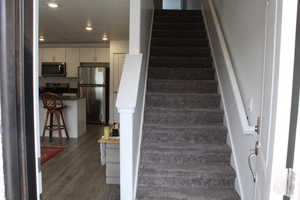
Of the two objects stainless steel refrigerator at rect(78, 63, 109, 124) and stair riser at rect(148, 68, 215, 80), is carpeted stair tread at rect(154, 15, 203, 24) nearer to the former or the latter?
stair riser at rect(148, 68, 215, 80)

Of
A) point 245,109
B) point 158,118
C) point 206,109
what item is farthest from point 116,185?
point 245,109

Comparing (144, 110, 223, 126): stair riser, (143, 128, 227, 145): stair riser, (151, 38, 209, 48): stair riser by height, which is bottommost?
(143, 128, 227, 145): stair riser

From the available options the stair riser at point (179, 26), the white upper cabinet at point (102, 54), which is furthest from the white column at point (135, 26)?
the white upper cabinet at point (102, 54)

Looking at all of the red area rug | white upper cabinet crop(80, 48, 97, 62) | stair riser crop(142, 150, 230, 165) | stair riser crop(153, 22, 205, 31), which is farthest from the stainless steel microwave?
stair riser crop(142, 150, 230, 165)

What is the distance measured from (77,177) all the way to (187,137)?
1605 mm

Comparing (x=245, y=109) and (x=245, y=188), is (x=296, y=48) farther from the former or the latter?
(x=245, y=188)

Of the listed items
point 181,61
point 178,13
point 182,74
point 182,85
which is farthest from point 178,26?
point 182,85

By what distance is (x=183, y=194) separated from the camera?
227 cm

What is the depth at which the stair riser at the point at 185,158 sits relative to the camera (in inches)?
101

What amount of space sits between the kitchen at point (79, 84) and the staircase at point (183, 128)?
630mm

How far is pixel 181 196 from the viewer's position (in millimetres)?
2240

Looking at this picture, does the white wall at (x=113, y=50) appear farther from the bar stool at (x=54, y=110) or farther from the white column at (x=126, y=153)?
the white column at (x=126, y=153)

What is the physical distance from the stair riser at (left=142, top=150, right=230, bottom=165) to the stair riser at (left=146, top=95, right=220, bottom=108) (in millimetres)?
768

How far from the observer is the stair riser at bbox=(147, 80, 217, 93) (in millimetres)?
3348
